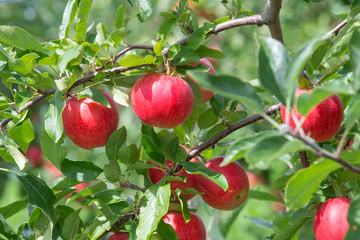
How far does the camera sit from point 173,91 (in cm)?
108

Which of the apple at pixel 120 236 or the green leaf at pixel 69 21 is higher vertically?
the green leaf at pixel 69 21

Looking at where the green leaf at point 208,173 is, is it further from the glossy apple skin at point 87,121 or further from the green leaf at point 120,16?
the green leaf at point 120,16

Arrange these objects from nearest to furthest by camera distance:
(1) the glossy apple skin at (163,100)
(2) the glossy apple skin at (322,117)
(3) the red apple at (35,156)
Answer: (2) the glossy apple skin at (322,117)
(1) the glossy apple skin at (163,100)
(3) the red apple at (35,156)

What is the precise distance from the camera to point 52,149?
3.83 feet

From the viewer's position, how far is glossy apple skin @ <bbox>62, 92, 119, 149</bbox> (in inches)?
47.1

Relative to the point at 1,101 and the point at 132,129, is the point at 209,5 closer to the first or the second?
the point at 132,129

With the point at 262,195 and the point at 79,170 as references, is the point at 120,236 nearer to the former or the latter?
the point at 79,170

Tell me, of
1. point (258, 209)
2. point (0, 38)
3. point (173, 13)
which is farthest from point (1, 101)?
point (258, 209)

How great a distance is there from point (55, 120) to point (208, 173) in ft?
1.15

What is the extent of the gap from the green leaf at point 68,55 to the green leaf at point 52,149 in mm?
208

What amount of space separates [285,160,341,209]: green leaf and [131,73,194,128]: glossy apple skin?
40cm

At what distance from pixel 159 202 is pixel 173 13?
1.59 ft

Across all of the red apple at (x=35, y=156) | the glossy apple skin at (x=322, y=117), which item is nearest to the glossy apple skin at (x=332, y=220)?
the glossy apple skin at (x=322, y=117)

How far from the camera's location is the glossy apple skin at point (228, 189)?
122cm
